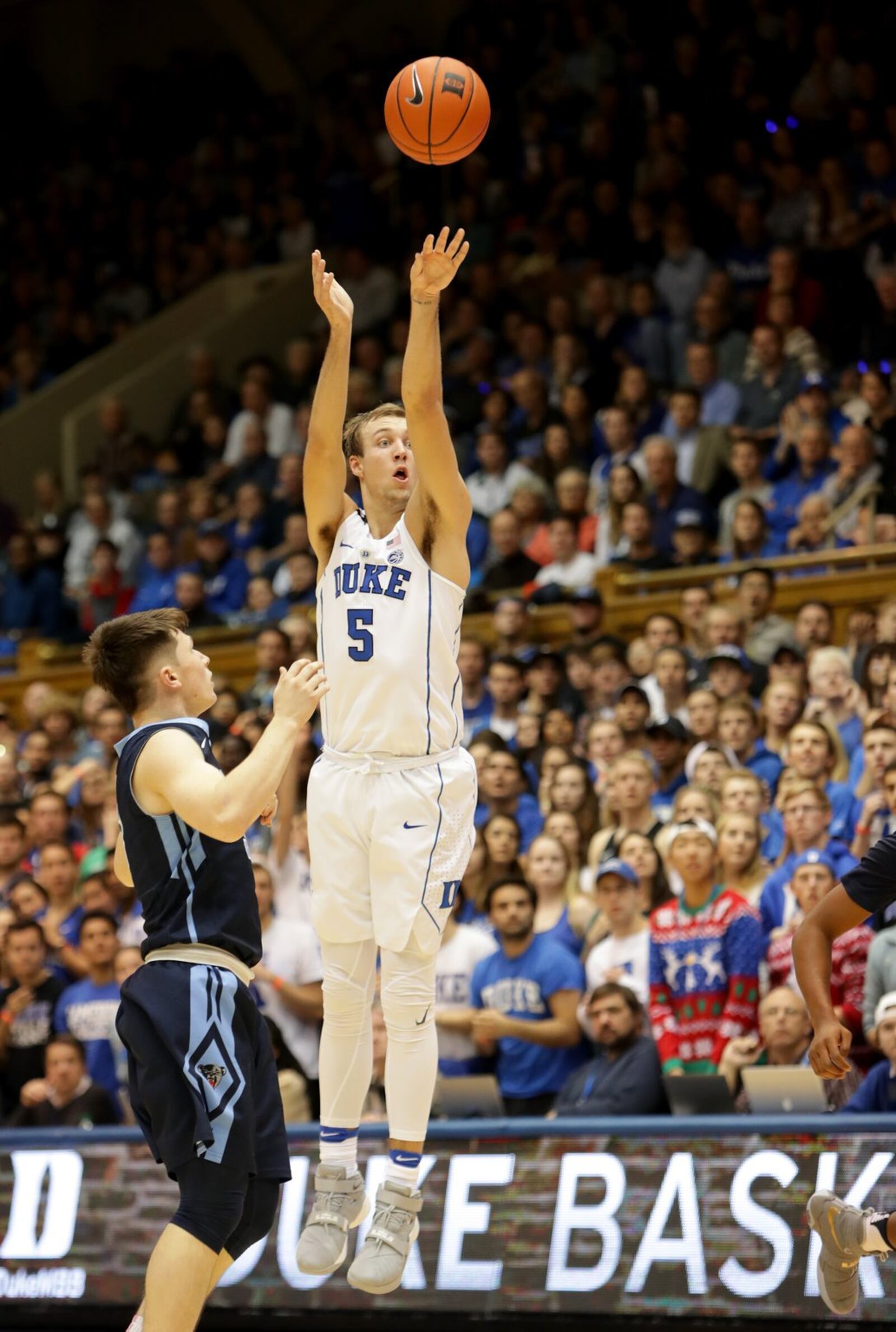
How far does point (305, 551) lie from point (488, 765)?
13.0 ft

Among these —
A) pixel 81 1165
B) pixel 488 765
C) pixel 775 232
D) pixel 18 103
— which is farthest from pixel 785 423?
pixel 18 103

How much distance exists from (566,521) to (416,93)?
6496 millimetres

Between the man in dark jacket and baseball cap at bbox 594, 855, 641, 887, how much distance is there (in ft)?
1.76

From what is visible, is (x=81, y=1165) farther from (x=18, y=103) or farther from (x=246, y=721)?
(x=18, y=103)

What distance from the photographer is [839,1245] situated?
233 inches

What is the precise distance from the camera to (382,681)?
622 cm

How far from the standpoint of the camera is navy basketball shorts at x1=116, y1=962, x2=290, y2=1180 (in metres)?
5.56

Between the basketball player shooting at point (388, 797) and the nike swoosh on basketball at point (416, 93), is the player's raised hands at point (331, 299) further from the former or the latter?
the nike swoosh on basketball at point (416, 93)

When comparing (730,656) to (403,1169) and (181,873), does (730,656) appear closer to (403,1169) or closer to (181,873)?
(403,1169)

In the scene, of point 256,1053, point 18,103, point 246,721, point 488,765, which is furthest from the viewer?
point 18,103

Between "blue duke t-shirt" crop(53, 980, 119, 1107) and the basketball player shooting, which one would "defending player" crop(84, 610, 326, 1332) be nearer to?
the basketball player shooting

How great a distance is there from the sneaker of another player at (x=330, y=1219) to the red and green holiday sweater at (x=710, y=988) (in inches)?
105

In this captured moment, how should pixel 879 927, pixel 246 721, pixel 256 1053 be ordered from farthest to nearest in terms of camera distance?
pixel 246 721
pixel 879 927
pixel 256 1053

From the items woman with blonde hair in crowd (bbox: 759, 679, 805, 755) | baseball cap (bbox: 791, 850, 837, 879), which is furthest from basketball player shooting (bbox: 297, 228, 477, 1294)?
woman with blonde hair in crowd (bbox: 759, 679, 805, 755)
